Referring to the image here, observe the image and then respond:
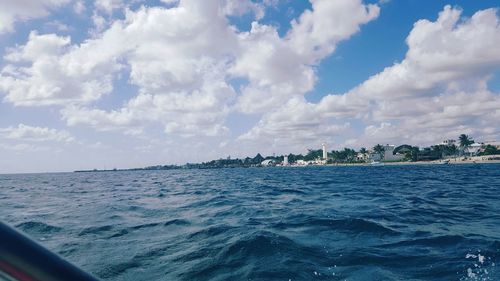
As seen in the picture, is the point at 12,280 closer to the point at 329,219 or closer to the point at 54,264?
the point at 54,264

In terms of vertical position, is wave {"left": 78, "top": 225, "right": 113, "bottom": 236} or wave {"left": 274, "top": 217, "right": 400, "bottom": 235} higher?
wave {"left": 274, "top": 217, "right": 400, "bottom": 235}

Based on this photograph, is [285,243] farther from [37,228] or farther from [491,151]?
[491,151]

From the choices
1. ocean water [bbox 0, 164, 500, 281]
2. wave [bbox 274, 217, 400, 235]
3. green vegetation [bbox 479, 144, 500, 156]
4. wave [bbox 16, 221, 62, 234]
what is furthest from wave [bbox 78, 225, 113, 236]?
green vegetation [bbox 479, 144, 500, 156]

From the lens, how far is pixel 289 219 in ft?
49.4

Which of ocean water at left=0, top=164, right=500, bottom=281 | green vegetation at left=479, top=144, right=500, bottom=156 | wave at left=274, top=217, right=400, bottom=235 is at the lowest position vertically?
ocean water at left=0, top=164, right=500, bottom=281

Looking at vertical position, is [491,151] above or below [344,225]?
above

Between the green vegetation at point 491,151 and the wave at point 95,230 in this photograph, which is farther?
the green vegetation at point 491,151

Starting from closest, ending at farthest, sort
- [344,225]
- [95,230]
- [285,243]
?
[285,243] < [344,225] < [95,230]

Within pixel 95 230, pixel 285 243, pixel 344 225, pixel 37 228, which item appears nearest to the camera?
pixel 285 243

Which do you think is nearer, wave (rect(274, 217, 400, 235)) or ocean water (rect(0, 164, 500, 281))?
ocean water (rect(0, 164, 500, 281))

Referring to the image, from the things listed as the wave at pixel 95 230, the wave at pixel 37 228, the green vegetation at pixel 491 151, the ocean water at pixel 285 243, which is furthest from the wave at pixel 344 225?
the green vegetation at pixel 491 151

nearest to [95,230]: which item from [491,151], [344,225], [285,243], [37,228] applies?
[37,228]

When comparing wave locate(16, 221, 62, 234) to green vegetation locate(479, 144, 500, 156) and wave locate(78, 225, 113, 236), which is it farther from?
green vegetation locate(479, 144, 500, 156)

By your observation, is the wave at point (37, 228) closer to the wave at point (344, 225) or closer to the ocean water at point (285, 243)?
the ocean water at point (285, 243)
